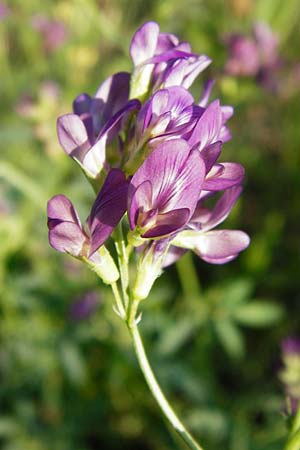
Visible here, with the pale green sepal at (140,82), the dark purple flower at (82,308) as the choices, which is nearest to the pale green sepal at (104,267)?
the pale green sepal at (140,82)

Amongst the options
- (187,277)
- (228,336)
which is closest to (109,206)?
(228,336)

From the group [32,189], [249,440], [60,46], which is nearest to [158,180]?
[32,189]

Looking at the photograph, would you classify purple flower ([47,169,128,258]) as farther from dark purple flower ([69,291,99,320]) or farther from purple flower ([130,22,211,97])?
dark purple flower ([69,291,99,320])

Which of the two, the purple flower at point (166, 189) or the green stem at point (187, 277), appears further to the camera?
the green stem at point (187, 277)

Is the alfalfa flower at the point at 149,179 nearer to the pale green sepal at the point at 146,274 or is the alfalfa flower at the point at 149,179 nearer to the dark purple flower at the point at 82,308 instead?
the pale green sepal at the point at 146,274

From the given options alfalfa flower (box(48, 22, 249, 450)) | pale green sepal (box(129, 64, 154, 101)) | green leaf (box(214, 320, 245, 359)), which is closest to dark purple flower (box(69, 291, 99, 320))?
green leaf (box(214, 320, 245, 359))

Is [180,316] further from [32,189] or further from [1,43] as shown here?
[1,43]
